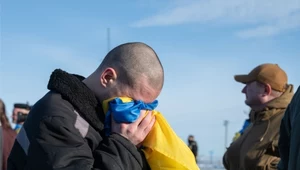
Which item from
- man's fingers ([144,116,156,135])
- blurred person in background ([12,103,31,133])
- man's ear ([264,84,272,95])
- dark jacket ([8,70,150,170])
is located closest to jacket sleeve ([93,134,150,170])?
dark jacket ([8,70,150,170])

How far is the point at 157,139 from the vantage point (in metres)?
2.58

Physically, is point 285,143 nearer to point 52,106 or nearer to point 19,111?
point 52,106

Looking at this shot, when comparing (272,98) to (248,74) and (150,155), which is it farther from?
(150,155)

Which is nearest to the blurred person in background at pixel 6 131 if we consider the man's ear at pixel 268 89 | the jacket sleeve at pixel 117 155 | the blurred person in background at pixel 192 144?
the man's ear at pixel 268 89

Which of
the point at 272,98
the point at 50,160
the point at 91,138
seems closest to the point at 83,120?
the point at 91,138

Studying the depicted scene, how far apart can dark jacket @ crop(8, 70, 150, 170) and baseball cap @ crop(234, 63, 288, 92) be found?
3463mm

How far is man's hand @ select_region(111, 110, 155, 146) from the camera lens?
2.48 meters

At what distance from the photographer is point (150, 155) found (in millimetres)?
2574

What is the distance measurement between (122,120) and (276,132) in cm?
320

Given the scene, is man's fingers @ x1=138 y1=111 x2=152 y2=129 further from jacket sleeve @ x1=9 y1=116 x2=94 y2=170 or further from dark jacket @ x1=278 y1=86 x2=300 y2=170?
dark jacket @ x1=278 y1=86 x2=300 y2=170

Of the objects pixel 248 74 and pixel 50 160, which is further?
pixel 248 74

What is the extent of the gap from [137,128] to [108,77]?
267 mm

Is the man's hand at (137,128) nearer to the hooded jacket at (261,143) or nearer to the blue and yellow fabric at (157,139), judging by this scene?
the blue and yellow fabric at (157,139)

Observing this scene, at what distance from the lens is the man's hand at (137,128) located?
2.48m
